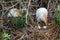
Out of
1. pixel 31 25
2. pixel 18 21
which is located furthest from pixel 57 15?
pixel 18 21

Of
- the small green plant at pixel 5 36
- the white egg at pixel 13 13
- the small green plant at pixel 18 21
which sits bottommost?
the small green plant at pixel 5 36

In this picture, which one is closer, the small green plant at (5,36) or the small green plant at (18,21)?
the small green plant at (5,36)

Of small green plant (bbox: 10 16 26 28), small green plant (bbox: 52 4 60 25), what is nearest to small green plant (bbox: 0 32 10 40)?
small green plant (bbox: 10 16 26 28)

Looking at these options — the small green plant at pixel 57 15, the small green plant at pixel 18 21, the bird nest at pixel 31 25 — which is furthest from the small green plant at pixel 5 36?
the small green plant at pixel 57 15

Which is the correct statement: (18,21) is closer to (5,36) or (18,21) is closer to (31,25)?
(31,25)

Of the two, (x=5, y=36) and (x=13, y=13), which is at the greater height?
(x=13, y=13)

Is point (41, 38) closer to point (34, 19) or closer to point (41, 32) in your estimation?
point (41, 32)

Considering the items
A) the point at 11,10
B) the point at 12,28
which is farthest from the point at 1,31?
the point at 11,10

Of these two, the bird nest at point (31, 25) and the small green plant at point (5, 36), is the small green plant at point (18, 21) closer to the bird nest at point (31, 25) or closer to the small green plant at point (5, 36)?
the bird nest at point (31, 25)
